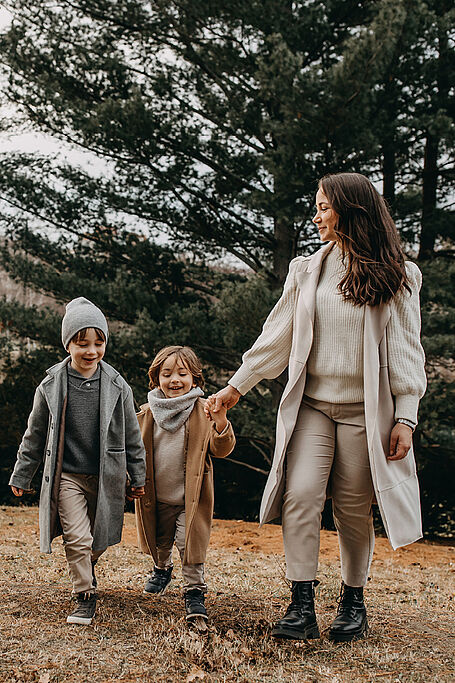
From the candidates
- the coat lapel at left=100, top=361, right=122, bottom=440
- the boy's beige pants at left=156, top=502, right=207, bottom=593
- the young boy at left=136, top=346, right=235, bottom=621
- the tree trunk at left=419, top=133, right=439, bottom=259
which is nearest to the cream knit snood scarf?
the young boy at left=136, top=346, right=235, bottom=621

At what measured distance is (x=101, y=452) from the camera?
3.92 m

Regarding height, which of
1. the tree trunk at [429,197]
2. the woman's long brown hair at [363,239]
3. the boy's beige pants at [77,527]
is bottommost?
the boy's beige pants at [77,527]

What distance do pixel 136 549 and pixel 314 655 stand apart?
4667 mm

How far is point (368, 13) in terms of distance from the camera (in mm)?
11078

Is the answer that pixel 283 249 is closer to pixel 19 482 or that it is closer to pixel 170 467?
pixel 170 467

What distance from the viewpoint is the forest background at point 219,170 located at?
968 cm

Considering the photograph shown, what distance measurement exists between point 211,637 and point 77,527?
0.91m

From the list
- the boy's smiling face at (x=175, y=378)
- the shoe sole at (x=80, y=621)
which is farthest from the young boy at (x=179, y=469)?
the shoe sole at (x=80, y=621)

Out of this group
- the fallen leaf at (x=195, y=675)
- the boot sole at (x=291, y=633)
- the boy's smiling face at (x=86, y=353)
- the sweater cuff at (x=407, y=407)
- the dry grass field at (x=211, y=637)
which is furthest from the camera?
the boy's smiling face at (x=86, y=353)

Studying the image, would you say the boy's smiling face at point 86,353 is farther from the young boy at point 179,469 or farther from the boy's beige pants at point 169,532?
the boy's beige pants at point 169,532

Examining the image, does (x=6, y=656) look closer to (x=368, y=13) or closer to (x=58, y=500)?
(x=58, y=500)

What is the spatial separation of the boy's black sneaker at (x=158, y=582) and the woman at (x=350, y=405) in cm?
134

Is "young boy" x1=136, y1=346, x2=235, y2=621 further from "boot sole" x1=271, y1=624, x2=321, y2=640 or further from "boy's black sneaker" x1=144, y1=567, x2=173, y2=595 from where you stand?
"boot sole" x1=271, y1=624, x2=321, y2=640

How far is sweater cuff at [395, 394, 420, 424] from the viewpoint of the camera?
3410 millimetres
